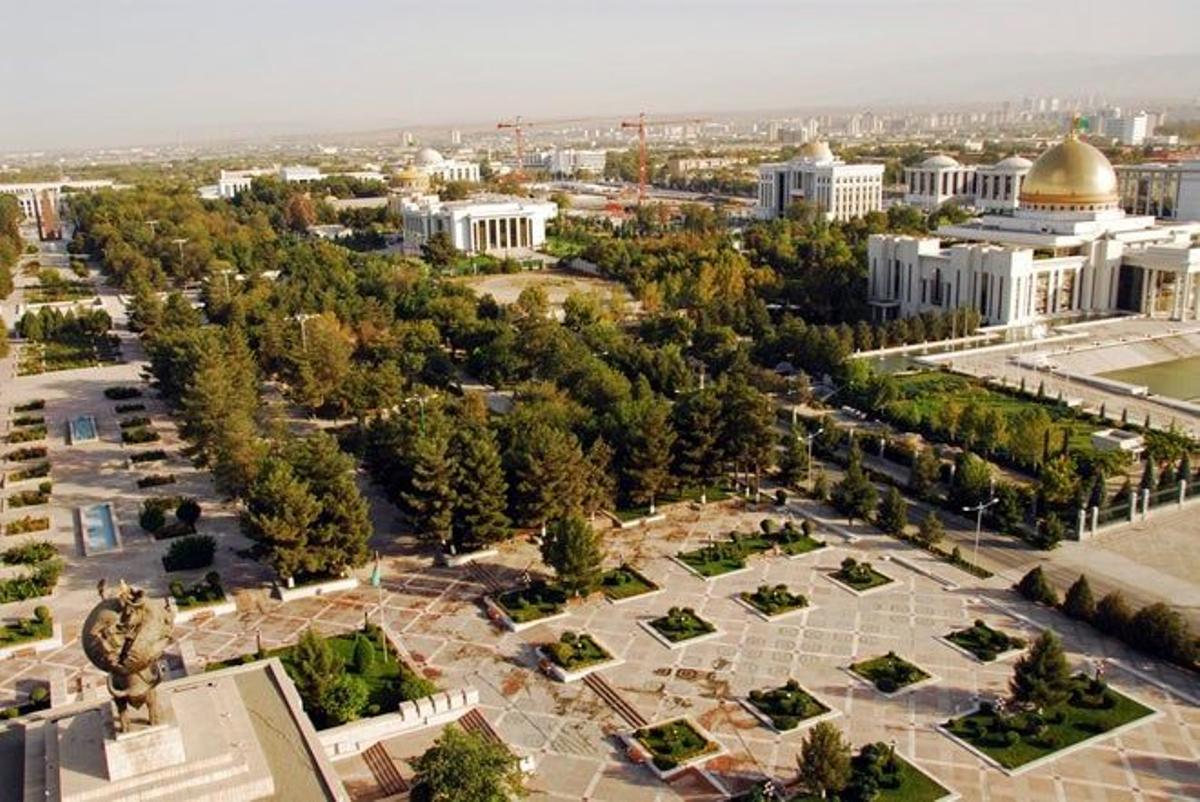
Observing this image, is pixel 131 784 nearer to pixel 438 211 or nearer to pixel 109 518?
pixel 109 518

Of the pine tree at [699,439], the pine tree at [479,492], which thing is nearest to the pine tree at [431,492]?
the pine tree at [479,492]

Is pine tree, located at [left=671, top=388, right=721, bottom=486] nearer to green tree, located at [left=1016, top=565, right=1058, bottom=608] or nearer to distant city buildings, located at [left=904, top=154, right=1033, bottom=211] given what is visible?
green tree, located at [left=1016, top=565, right=1058, bottom=608]

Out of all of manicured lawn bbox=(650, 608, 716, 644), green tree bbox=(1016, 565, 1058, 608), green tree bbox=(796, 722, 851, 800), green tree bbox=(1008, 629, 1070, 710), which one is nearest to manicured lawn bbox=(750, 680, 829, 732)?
green tree bbox=(796, 722, 851, 800)

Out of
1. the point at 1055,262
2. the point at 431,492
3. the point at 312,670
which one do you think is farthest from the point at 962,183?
the point at 312,670

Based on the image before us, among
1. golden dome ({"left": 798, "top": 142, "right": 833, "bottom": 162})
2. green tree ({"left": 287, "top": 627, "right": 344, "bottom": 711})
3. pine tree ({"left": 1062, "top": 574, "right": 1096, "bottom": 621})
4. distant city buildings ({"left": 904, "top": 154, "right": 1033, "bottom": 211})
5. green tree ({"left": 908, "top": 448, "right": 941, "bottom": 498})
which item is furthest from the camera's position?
golden dome ({"left": 798, "top": 142, "right": 833, "bottom": 162})

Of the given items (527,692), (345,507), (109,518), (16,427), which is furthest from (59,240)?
(527,692)

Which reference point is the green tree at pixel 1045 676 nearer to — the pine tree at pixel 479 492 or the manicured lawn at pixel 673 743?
the manicured lawn at pixel 673 743

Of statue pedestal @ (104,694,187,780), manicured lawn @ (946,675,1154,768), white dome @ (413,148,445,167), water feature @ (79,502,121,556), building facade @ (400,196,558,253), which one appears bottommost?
manicured lawn @ (946,675,1154,768)
